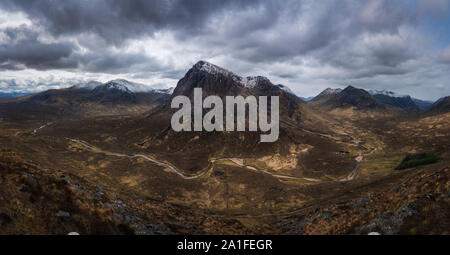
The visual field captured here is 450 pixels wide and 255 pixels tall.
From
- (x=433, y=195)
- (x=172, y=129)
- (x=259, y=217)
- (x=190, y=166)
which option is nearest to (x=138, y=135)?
(x=172, y=129)

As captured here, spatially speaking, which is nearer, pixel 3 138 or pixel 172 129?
pixel 3 138

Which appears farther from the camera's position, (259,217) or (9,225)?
(259,217)

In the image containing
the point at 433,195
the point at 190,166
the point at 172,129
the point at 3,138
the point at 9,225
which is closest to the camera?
the point at 9,225

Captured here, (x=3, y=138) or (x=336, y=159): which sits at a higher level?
(x=3, y=138)

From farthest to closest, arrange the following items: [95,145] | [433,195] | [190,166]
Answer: [95,145], [190,166], [433,195]

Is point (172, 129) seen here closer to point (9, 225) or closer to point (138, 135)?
point (138, 135)

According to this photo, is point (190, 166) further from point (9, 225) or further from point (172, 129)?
point (9, 225)

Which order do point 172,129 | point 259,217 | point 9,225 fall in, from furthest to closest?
point 172,129
point 259,217
point 9,225
